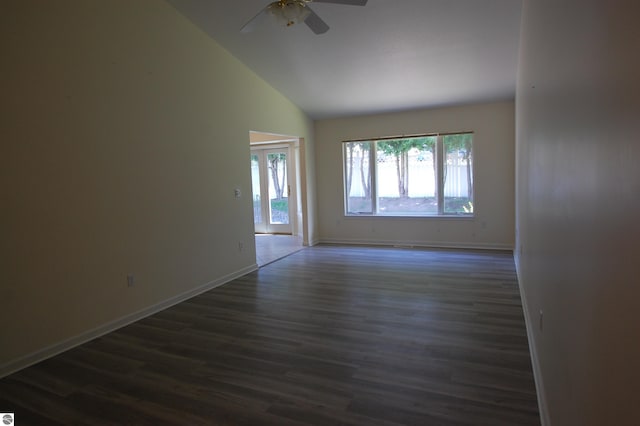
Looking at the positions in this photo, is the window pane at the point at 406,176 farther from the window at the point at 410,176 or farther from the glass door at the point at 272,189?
the glass door at the point at 272,189

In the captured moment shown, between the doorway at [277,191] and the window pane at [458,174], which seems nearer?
the window pane at [458,174]

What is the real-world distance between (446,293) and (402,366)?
176 cm

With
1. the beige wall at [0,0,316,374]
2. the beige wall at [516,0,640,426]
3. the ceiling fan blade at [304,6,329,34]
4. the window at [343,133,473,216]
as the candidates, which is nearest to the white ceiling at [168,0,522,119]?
the beige wall at [0,0,316,374]

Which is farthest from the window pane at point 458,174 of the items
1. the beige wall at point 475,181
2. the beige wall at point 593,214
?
the beige wall at point 593,214

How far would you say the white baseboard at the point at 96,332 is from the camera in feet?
9.19

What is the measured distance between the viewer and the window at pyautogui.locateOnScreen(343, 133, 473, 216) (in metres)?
6.70

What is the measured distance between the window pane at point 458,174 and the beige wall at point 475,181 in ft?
0.47

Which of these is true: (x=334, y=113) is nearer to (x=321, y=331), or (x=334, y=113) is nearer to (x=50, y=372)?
(x=321, y=331)

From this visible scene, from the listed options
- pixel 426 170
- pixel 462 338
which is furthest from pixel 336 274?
pixel 426 170

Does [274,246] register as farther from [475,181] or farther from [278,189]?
[475,181]

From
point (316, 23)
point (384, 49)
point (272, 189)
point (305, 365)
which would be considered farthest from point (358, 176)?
point (305, 365)

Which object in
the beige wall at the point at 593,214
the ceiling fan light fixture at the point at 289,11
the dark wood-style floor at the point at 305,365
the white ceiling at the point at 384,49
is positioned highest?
the white ceiling at the point at 384,49

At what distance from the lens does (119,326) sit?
356 centimetres

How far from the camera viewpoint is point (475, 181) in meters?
6.52
